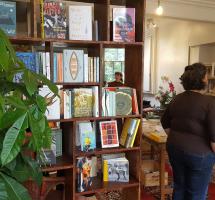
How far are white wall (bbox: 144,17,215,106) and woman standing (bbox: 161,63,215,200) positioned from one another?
3827 mm

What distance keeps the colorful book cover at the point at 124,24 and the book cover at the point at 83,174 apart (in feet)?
3.22

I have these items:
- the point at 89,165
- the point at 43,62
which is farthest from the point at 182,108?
the point at 43,62

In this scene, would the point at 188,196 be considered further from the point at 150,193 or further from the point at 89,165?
the point at 150,193

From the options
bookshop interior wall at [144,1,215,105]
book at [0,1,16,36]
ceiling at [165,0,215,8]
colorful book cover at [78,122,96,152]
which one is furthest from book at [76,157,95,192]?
bookshop interior wall at [144,1,215,105]

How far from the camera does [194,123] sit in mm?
2068

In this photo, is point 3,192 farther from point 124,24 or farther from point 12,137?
point 124,24

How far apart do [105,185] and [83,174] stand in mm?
204

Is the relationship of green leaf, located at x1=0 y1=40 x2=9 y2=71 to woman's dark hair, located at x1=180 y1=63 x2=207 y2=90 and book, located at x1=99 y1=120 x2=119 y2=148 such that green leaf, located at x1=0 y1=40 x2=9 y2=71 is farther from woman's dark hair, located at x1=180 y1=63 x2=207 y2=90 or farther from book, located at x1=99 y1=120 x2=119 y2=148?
woman's dark hair, located at x1=180 y1=63 x2=207 y2=90

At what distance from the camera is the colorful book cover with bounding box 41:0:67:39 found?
1.95 m

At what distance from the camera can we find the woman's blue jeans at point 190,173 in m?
2.09

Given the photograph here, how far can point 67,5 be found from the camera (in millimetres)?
2033

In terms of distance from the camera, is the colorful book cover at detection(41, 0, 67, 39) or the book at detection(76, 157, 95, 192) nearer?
the colorful book cover at detection(41, 0, 67, 39)

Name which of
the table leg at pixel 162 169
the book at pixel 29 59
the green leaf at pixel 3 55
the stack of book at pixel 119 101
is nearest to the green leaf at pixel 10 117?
the green leaf at pixel 3 55

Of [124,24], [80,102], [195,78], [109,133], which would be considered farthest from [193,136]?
[124,24]
